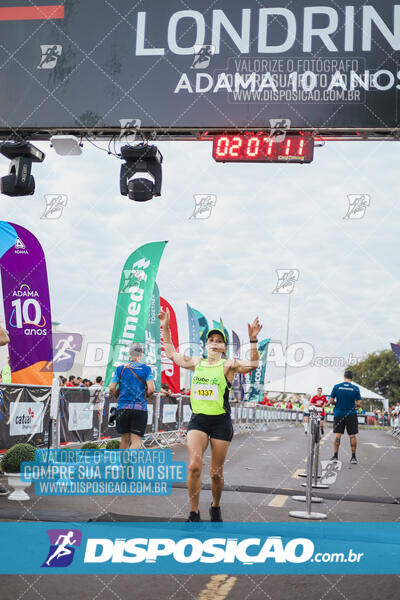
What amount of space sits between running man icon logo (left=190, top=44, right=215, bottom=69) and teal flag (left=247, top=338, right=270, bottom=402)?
22459 mm

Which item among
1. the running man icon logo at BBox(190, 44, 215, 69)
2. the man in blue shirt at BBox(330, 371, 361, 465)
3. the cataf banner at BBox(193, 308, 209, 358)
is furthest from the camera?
the cataf banner at BBox(193, 308, 209, 358)

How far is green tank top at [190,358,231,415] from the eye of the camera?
257 inches

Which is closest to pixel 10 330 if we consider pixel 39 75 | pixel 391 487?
pixel 39 75

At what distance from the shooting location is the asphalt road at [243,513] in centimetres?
427

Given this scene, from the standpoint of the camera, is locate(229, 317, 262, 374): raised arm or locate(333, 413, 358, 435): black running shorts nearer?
locate(229, 317, 262, 374): raised arm

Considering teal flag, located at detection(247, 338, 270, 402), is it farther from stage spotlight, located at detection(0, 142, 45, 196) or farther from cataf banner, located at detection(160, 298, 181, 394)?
stage spotlight, located at detection(0, 142, 45, 196)

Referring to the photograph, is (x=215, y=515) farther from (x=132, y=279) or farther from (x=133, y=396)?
(x=132, y=279)

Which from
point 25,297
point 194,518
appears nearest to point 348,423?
point 25,297

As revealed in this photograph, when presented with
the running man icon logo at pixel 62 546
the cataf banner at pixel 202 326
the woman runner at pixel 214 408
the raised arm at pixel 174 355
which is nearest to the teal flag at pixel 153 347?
the cataf banner at pixel 202 326

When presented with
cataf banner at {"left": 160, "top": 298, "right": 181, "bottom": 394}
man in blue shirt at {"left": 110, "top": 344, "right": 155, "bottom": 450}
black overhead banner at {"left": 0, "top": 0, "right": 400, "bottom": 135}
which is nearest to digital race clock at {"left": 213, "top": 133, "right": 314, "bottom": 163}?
black overhead banner at {"left": 0, "top": 0, "right": 400, "bottom": 135}

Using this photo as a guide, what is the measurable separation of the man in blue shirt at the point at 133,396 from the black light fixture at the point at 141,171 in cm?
322

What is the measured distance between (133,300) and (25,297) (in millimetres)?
2542

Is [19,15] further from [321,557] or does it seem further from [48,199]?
[321,557]

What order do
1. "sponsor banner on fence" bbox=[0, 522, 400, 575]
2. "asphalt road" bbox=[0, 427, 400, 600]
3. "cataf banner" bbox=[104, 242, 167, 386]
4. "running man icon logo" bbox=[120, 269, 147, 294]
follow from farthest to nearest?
"running man icon logo" bbox=[120, 269, 147, 294], "cataf banner" bbox=[104, 242, 167, 386], "sponsor banner on fence" bbox=[0, 522, 400, 575], "asphalt road" bbox=[0, 427, 400, 600]
